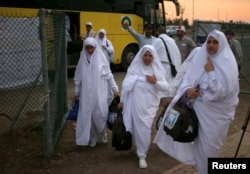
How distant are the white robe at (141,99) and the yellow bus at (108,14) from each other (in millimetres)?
8210

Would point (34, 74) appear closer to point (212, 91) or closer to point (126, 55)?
point (212, 91)

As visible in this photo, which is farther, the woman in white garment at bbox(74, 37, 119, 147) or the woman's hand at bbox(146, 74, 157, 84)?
the woman in white garment at bbox(74, 37, 119, 147)

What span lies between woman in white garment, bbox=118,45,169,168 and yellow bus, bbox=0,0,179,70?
8217mm

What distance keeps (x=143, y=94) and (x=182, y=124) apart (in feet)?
4.49

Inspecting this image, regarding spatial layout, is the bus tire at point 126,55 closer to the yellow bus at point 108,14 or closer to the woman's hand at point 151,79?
the yellow bus at point 108,14

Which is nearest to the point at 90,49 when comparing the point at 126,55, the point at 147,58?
the point at 147,58

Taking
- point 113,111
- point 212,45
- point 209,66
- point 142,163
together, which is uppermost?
point 212,45

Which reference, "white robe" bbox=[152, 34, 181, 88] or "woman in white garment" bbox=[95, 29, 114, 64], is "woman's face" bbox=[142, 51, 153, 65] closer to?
"white robe" bbox=[152, 34, 181, 88]

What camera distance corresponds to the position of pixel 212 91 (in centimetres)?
397

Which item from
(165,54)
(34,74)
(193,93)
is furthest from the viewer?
(34,74)

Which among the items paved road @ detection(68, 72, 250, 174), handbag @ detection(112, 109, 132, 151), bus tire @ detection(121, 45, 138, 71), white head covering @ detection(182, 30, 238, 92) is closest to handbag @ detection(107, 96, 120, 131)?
handbag @ detection(112, 109, 132, 151)

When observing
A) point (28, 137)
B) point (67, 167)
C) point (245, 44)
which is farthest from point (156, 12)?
point (67, 167)

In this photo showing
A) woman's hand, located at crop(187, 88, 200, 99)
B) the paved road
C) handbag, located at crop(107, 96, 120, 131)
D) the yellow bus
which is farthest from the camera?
the yellow bus

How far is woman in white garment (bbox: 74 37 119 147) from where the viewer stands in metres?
5.91
